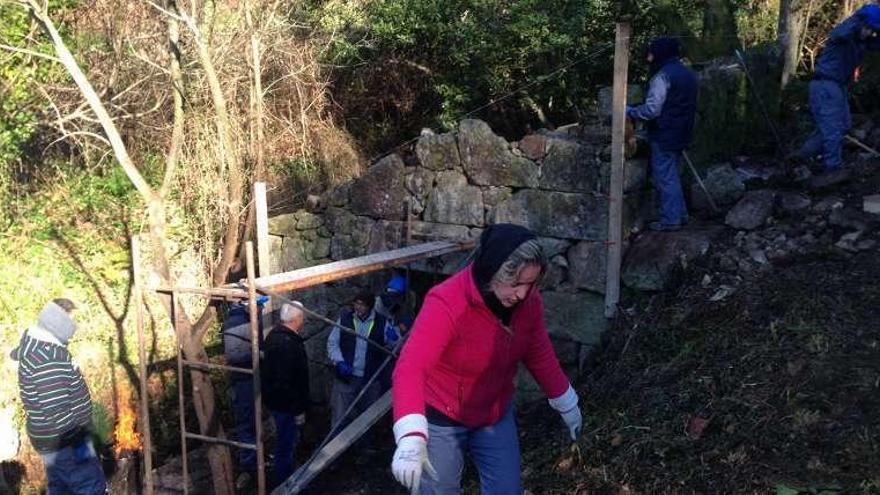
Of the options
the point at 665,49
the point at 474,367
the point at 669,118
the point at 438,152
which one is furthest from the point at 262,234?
the point at 474,367

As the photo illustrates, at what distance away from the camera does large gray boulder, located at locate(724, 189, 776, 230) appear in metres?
6.14

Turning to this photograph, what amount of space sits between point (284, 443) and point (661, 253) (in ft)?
11.1

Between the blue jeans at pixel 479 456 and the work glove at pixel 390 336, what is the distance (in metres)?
3.40

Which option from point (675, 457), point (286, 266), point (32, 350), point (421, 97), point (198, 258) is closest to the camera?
point (675, 457)

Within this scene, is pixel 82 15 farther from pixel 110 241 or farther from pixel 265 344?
pixel 265 344

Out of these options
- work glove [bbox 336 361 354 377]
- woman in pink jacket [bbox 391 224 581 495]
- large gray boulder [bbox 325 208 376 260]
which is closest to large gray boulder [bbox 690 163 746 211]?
large gray boulder [bbox 325 208 376 260]

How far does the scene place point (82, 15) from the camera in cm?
927

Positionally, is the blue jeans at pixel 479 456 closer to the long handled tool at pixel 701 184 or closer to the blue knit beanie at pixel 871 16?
the long handled tool at pixel 701 184

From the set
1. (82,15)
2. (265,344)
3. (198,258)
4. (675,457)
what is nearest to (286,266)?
(198,258)

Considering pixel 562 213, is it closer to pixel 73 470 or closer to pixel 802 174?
pixel 802 174

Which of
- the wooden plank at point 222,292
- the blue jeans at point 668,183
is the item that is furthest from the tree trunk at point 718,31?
the wooden plank at point 222,292

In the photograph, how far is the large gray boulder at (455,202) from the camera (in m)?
7.11

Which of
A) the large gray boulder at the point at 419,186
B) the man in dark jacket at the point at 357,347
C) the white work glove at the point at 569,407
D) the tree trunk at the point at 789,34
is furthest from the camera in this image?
the tree trunk at the point at 789,34

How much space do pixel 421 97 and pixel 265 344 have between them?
5021 mm
